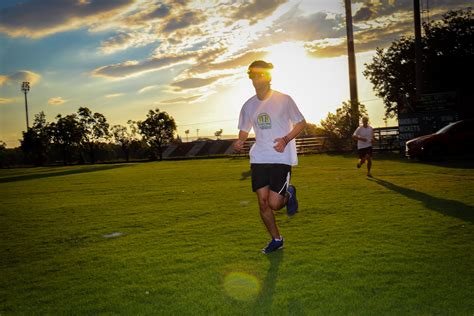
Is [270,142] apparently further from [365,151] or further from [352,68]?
[352,68]

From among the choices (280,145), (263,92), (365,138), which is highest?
(263,92)

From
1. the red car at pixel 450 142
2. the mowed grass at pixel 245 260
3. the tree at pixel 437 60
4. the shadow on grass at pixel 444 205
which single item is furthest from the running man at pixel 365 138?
the tree at pixel 437 60

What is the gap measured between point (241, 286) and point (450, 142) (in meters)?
19.1

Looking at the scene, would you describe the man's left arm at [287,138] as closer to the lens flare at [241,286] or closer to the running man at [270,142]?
the running man at [270,142]

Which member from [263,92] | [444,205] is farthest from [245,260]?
[444,205]

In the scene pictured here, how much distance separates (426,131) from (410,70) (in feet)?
79.1

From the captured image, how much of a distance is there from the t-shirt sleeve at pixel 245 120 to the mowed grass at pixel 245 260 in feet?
5.08

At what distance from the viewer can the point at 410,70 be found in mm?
46750

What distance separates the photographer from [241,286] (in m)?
3.79

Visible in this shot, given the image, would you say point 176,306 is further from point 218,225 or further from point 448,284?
point 218,225

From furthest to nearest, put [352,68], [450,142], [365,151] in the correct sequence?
1. [352,68]
2. [450,142]
3. [365,151]

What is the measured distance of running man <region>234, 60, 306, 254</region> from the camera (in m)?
4.83

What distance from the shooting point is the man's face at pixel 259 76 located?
4.83m

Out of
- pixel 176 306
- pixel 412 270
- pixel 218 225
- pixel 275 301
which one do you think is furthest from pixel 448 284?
pixel 218 225
